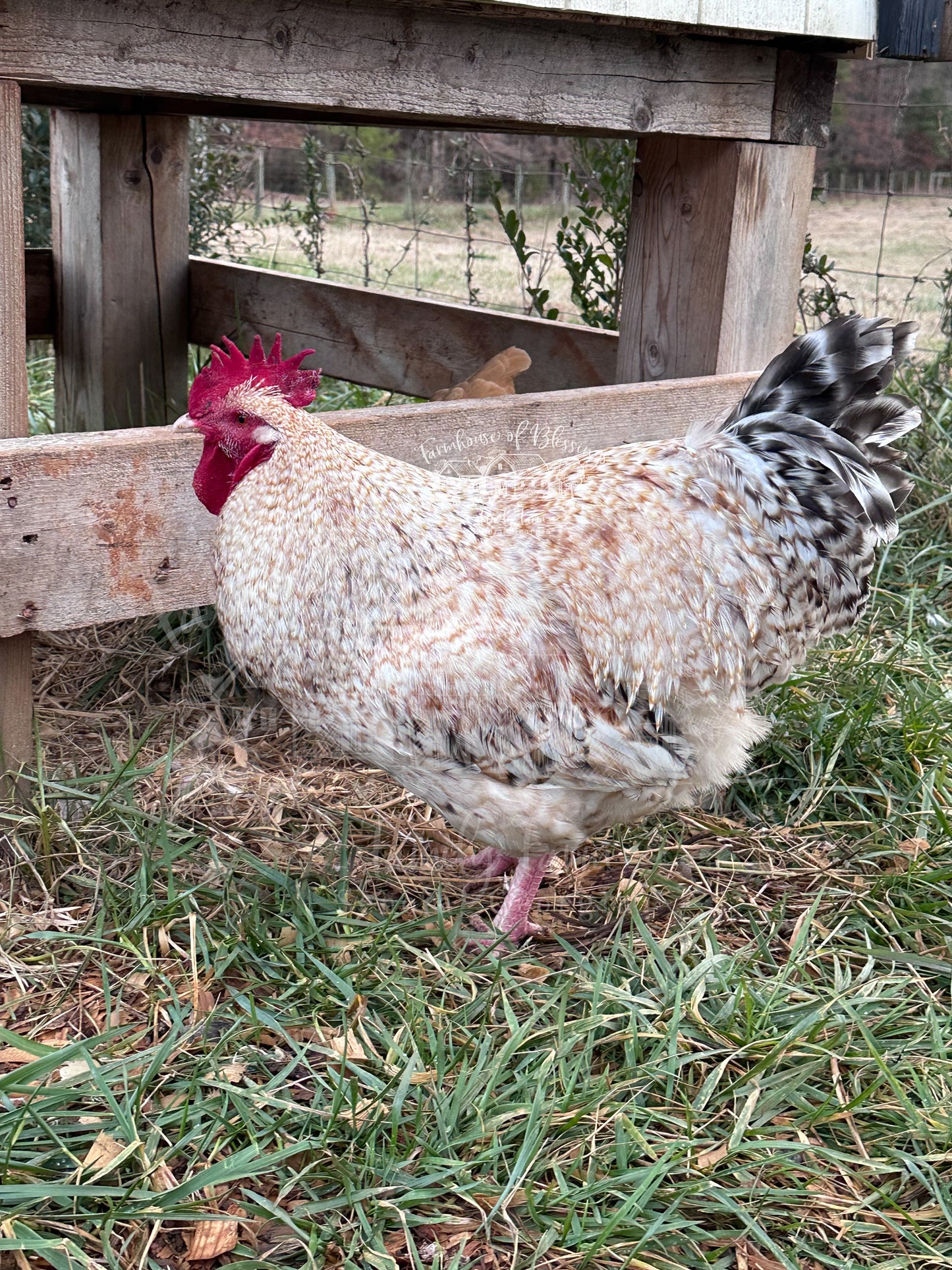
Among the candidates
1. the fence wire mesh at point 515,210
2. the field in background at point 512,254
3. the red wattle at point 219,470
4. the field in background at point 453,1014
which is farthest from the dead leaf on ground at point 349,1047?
the field in background at point 512,254

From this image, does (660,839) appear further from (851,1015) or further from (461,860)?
(851,1015)

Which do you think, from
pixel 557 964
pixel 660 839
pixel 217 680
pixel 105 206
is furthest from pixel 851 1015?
pixel 105 206

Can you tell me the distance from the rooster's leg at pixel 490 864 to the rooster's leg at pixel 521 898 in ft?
1.04

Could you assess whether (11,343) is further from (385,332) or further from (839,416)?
(385,332)

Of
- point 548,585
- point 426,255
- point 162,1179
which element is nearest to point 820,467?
point 548,585

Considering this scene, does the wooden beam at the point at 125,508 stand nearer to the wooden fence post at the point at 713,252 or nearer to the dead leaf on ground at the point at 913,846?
the wooden fence post at the point at 713,252

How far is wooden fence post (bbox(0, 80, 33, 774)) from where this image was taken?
226 centimetres

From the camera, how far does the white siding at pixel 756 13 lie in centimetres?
289

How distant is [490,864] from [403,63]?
2.08m

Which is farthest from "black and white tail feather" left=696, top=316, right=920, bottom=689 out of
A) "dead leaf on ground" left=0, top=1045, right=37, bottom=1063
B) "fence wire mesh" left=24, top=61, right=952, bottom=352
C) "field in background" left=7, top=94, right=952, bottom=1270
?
"fence wire mesh" left=24, top=61, right=952, bottom=352

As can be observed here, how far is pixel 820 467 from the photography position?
2621mm

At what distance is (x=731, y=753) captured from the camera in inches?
105

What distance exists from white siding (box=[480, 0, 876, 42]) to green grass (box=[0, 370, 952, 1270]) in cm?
213

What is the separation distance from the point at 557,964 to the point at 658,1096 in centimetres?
53
